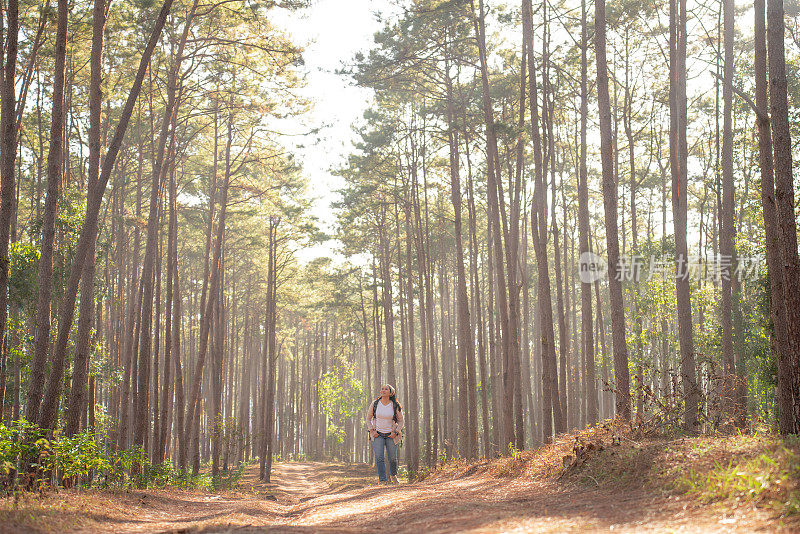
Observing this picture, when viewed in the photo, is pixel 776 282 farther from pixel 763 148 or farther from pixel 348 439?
pixel 348 439

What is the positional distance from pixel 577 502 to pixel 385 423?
596 cm

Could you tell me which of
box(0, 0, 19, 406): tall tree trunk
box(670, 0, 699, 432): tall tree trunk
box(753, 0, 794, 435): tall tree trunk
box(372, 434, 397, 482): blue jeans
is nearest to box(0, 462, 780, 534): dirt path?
box(753, 0, 794, 435): tall tree trunk

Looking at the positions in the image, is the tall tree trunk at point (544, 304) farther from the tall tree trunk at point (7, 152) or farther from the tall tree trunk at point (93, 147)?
the tall tree trunk at point (7, 152)

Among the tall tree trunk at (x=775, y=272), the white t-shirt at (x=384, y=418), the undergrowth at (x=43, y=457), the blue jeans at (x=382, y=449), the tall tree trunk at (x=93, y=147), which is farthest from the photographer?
the blue jeans at (x=382, y=449)

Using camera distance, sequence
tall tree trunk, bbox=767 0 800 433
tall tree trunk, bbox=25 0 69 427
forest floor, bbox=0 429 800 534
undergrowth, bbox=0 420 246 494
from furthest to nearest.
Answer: tall tree trunk, bbox=25 0 69 427 < undergrowth, bbox=0 420 246 494 < tall tree trunk, bbox=767 0 800 433 < forest floor, bbox=0 429 800 534

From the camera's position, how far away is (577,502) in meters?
5.77

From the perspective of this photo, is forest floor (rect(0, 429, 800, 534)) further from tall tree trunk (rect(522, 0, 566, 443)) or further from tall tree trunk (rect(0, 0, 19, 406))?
tall tree trunk (rect(522, 0, 566, 443))

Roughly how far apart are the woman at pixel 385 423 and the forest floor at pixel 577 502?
2.49 metres

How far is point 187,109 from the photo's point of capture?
1809cm

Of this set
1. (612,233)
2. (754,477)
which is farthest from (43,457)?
(612,233)

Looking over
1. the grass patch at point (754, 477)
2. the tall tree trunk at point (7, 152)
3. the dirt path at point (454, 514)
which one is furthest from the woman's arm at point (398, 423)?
the tall tree trunk at point (7, 152)

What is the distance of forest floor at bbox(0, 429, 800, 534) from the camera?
435 cm

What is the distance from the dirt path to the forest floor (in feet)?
0.05

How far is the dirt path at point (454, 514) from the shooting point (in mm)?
4362
